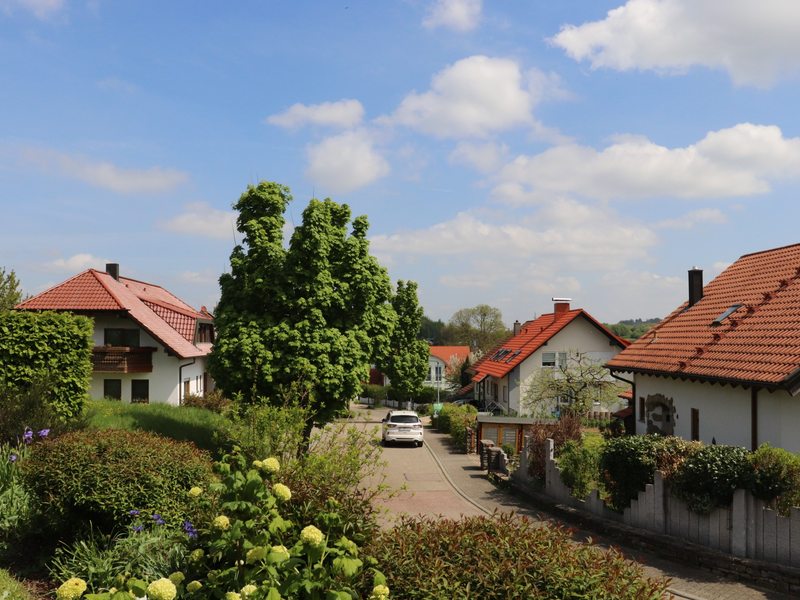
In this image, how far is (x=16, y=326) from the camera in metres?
Answer: 13.5

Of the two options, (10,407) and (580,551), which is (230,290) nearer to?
(10,407)

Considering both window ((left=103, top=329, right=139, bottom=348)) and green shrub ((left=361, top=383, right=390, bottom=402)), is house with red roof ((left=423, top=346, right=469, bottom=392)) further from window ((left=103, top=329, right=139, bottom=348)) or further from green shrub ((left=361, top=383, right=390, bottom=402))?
window ((left=103, top=329, right=139, bottom=348))

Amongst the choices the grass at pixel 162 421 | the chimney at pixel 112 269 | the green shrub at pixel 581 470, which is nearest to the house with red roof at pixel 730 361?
the green shrub at pixel 581 470

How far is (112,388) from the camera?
2923cm

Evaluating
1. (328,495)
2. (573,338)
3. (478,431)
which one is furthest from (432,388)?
(328,495)

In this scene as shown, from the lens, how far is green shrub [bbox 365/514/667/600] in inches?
178

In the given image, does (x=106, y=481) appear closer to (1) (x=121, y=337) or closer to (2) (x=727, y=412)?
(2) (x=727, y=412)

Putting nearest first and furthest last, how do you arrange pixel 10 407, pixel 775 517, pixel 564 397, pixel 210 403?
pixel 775 517 < pixel 10 407 < pixel 210 403 < pixel 564 397

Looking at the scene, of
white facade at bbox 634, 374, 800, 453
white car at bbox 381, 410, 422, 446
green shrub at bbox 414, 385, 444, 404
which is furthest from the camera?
green shrub at bbox 414, 385, 444, 404

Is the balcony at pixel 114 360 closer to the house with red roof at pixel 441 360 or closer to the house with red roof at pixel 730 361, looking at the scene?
the house with red roof at pixel 730 361

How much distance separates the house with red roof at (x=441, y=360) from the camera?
244ft

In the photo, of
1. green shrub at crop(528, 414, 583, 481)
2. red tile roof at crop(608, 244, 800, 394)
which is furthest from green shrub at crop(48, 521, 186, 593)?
red tile roof at crop(608, 244, 800, 394)

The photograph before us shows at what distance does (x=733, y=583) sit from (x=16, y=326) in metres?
15.5

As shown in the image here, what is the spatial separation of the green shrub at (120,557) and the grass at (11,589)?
33 centimetres
